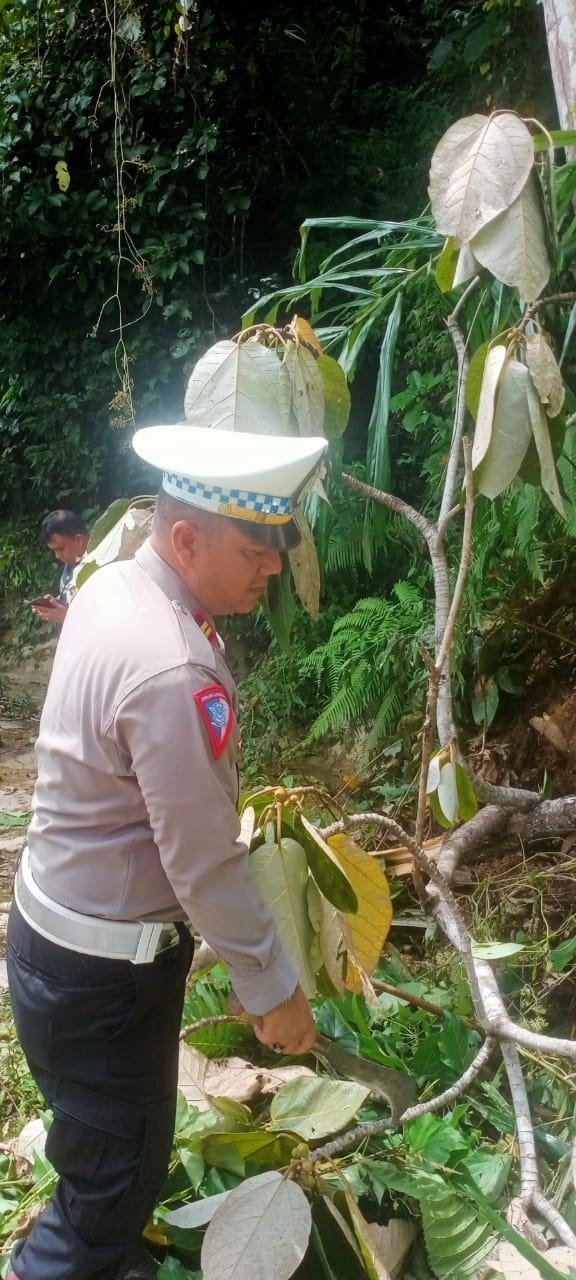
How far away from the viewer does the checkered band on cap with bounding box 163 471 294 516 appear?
3.52 ft

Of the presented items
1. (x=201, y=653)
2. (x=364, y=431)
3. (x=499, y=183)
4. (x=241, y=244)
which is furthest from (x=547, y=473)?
(x=241, y=244)

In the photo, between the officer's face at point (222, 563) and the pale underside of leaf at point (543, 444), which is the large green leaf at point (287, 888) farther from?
the pale underside of leaf at point (543, 444)

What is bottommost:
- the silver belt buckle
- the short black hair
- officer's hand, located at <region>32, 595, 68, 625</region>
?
officer's hand, located at <region>32, 595, 68, 625</region>

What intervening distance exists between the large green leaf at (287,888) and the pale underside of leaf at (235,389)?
579 mm

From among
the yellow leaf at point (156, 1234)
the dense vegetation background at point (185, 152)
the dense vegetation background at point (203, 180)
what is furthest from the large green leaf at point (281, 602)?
the dense vegetation background at point (185, 152)

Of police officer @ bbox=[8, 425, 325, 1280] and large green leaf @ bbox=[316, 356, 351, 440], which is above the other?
large green leaf @ bbox=[316, 356, 351, 440]

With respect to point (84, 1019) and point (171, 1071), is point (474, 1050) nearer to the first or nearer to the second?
point (171, 1071)

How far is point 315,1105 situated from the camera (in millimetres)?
1487

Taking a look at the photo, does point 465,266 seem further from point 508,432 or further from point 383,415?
point 383,415

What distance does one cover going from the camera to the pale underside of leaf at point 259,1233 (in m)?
1.13

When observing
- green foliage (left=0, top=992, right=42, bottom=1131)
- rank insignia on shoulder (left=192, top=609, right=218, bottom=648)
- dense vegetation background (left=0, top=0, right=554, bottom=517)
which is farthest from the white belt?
dense vegetation background (left=0, top=0, right=554, bottom=517)

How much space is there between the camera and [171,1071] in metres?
1.31

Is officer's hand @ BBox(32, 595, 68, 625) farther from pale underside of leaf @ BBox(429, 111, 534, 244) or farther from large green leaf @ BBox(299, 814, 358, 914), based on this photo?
pale underside of leaf @ BBox(429, 111, 534, 244)

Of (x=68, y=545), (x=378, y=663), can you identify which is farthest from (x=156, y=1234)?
(x=68, y=545)
